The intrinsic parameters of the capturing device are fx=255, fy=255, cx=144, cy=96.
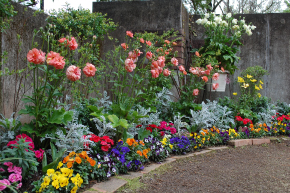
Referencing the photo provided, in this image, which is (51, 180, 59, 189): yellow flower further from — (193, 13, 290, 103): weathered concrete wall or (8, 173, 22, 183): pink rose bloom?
(193, 13, 290, 103): weathered concrete wall

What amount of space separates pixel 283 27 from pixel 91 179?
4.91 meters

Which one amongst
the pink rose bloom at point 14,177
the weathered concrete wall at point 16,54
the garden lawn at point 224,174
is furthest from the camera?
the weathered concrete wall at point 16,54

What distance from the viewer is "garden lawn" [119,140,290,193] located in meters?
1.92

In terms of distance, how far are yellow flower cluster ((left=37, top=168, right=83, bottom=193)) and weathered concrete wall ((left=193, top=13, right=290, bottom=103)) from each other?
12.8 ft

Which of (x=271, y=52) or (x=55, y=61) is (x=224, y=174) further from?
(x=271, y=52)

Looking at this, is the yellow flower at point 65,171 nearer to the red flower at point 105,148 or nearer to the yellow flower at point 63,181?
the yellow flower at point 63,181

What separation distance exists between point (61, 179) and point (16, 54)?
4.62 ft

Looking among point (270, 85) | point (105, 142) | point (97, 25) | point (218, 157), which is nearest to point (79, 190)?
point (105, 142)

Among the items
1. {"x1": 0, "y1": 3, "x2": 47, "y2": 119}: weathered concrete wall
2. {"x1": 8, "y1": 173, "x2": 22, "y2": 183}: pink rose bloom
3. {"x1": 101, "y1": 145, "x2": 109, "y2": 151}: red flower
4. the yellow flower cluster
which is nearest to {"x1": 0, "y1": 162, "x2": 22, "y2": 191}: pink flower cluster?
{"x1": 8, "y1": 173, "x2": 22, "y2": 183}: pink rose bloom

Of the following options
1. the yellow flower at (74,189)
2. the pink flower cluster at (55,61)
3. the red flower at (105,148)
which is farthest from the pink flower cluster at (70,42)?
the yellow flower at (74,189)

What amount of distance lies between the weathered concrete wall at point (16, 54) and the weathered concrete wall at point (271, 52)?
3.50 metres

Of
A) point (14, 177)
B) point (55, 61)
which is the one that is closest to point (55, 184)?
point (14, 177)

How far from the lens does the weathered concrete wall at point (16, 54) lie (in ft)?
7.51

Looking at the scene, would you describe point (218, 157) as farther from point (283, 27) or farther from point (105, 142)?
point (283, 27)
